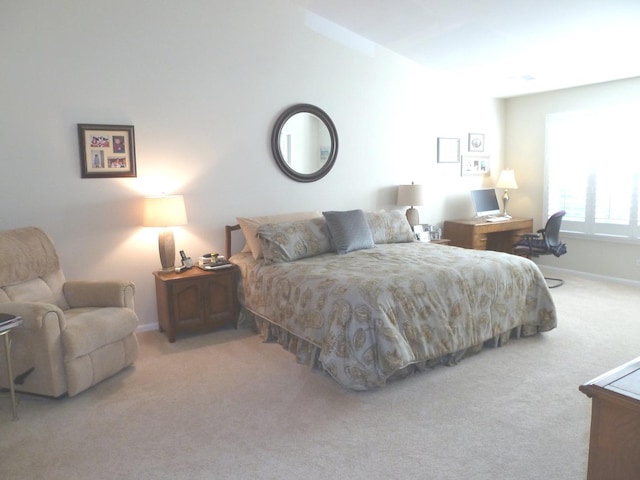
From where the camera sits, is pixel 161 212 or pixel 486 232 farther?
pixel 486 232

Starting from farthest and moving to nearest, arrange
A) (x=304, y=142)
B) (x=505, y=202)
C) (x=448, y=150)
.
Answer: (x=505, y=202), (x=448, y=150), (x=304, y=142)

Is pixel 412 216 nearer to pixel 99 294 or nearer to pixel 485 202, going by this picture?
pixel 485 202

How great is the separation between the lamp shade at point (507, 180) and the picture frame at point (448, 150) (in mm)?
726

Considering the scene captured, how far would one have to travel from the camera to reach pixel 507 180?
6422 mm

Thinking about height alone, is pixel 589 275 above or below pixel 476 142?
below

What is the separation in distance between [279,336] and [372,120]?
281 centimetres

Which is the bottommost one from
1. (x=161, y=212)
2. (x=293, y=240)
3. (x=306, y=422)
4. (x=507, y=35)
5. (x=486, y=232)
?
(x=306, y=422)

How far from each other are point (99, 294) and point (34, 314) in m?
0.63

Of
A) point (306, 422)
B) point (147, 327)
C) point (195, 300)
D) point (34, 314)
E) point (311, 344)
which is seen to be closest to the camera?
point (306, 422)

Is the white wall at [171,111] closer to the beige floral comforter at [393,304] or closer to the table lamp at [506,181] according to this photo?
the beige floral comforter at [393,304]

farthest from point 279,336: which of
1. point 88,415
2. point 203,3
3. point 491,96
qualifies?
point 491,96

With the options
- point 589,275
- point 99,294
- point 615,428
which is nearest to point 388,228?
point 99,294

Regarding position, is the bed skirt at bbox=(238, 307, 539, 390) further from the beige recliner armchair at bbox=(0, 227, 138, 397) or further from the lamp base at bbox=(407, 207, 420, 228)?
the lamp base at bbox=(407, 207, 420, 228)

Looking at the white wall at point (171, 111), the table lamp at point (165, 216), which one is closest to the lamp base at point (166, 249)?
the table lamp at point (165, 216)
